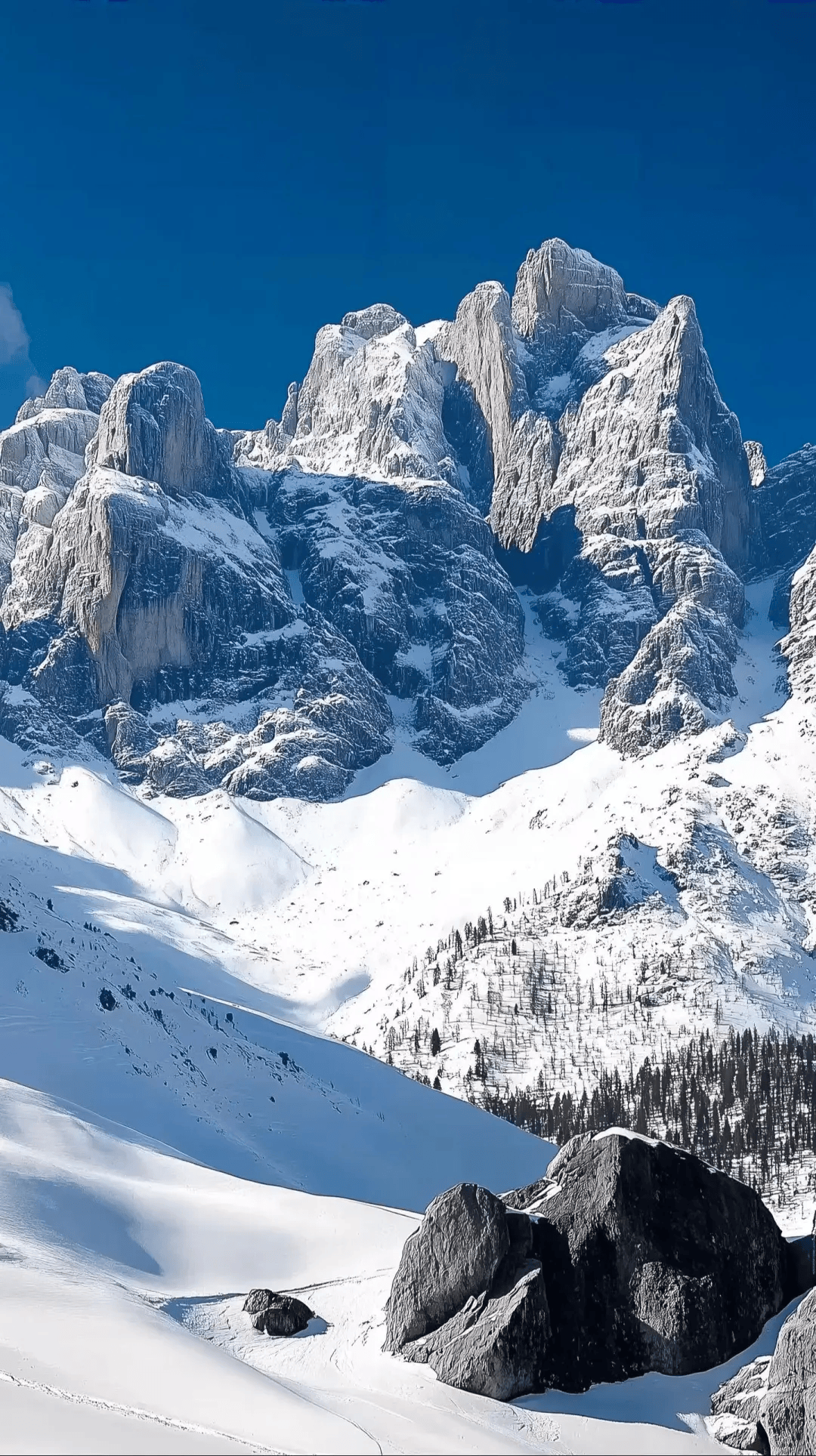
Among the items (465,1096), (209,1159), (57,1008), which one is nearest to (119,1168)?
(209,1159)

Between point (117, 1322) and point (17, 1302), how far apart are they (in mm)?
2839

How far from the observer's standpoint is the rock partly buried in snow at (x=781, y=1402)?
25375 millimetres

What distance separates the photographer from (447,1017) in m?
193

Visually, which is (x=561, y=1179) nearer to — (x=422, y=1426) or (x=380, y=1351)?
(x=380, y=1351)

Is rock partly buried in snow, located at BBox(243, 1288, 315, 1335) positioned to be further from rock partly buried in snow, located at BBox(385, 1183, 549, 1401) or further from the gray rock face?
the gray rock face

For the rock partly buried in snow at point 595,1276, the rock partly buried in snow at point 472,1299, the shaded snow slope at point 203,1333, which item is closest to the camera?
the shaded snow slope at point 203,1333

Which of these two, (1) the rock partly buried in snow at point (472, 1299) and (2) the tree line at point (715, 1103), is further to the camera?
(2) the tree line at point (715, 1103)

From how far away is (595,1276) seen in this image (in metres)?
29.8

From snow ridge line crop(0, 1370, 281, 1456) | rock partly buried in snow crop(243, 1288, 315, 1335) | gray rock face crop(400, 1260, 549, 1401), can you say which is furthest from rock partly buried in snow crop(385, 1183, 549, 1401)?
snow ridge line crop(0, 1370, 281, 1456)

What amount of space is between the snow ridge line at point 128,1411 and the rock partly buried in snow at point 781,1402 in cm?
1080

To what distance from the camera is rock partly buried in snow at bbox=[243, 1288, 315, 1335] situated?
30.6 meters

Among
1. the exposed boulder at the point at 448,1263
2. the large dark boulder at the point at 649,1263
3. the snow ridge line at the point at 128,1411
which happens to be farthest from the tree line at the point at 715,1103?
the snow ridge line at the point at 128,1411

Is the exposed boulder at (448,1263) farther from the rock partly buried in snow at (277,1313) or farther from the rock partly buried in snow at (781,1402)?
the rock partly buried in snow at (781,1402)

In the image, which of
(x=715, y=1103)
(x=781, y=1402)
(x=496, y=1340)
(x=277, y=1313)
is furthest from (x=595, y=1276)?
(x=715, y=1103)
